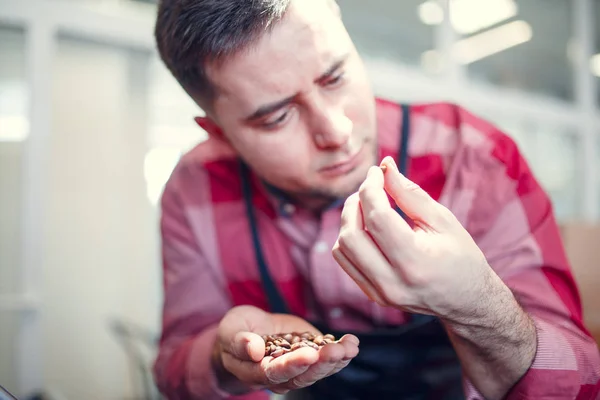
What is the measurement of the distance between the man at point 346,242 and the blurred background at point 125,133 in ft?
0.31

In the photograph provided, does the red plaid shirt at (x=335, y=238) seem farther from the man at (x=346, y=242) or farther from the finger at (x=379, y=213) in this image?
the finger at (x=379, y=213)

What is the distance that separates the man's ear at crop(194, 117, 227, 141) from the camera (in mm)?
525

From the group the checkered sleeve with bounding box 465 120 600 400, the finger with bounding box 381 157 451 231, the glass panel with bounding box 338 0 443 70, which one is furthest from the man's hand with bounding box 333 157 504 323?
the glass panel with bounding box 338 0 443 70

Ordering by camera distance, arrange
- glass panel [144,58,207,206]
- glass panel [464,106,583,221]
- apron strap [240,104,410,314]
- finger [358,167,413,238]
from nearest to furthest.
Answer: finger [358,167,413,238] → apron strap [240,104,410,314] → glass panel [144,58,207,206] → glass panel [464,106,583,221]

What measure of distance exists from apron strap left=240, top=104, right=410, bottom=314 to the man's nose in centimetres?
8

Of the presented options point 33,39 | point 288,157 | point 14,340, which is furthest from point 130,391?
point 288,157

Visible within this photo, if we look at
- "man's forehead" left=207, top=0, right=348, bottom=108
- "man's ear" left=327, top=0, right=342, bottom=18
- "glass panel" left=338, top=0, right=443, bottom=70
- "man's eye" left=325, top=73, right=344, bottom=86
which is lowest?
"man's eye" left=325, top=73, right=344, bottom=86

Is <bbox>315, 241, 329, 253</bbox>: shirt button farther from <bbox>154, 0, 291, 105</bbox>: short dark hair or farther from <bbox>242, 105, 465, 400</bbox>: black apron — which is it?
<bbox>154, 0, 291, 105</bbox>: short dark hair

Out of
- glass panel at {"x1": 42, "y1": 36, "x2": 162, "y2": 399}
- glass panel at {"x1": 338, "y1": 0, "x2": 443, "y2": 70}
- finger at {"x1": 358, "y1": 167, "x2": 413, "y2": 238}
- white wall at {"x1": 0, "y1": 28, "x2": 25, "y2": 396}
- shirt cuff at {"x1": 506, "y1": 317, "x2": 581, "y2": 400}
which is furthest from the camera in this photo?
glass panel at {"x1": 42, "y1": 36, "x2": 162, "y2": 399}

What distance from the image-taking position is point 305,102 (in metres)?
0.43

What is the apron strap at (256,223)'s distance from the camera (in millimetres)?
515

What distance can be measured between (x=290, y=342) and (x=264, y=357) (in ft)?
0.08

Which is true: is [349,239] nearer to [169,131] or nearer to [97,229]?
[169,131]

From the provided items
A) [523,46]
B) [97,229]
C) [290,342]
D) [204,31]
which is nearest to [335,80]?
[204,31]
